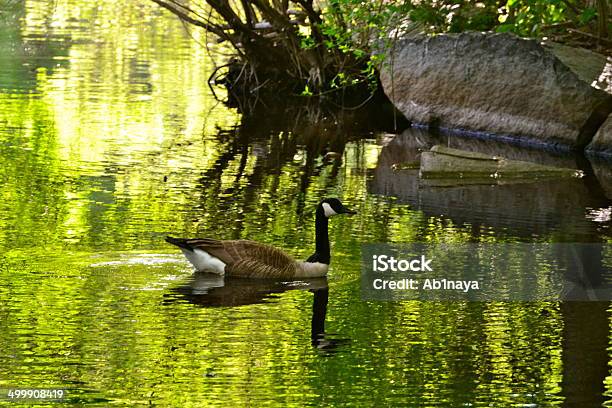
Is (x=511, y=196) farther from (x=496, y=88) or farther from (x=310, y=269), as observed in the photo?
(x=496, y=88)

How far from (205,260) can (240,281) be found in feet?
1.09

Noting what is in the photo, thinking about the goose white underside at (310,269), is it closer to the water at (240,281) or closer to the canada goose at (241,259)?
the canada goose at (241,259)

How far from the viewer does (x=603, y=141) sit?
20172 mm

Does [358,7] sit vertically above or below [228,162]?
above

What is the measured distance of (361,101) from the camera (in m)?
25.5

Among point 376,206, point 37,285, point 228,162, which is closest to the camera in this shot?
point 37,285

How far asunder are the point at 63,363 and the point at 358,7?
491 inches

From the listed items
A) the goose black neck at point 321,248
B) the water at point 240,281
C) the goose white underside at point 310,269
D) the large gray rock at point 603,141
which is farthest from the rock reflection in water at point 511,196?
the goose white underside at point 310,269

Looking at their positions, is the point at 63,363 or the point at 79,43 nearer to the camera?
the point at 63,363

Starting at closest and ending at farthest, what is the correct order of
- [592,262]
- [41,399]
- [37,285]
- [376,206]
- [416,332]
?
[41,399] < [416,332] < [37,285] < [592,262] < [376,206]

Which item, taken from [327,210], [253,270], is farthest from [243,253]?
[327,210]

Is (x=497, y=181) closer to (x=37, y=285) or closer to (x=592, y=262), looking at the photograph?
(x=592, y=262)

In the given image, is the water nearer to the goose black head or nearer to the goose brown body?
the goose brown body

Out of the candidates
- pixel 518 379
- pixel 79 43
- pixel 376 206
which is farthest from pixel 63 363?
pixel 79 43
